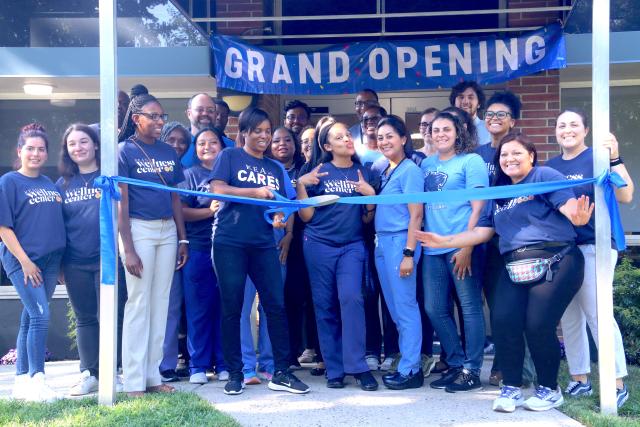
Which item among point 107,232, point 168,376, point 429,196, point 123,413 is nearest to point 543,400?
point 429,196

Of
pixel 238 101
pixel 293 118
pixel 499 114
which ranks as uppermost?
pixel 238 101

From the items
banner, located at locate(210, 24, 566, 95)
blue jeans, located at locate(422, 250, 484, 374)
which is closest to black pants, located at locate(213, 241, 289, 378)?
blue jeans, located at locate(422, 250, 484, 374)

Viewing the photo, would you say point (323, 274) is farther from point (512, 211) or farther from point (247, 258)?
point (512, 211)

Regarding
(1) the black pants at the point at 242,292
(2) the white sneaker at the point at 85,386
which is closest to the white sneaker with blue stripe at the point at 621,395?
(1) the black pants at the point at 242,292

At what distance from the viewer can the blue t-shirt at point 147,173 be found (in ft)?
16.1

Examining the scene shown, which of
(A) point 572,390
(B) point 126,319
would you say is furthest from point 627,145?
(B) point 126,319

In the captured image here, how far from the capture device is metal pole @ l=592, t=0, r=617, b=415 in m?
4.48

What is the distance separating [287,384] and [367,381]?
0.55 metres

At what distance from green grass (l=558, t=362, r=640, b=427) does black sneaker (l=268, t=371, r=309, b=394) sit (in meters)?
1.66

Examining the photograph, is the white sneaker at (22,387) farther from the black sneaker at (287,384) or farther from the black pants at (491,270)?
the black pants at (491,270)

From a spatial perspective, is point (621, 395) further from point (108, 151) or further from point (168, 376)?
point (108, 151)

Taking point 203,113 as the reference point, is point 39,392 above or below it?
below

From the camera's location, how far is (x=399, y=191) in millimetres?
5191

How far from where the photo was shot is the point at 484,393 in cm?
503
